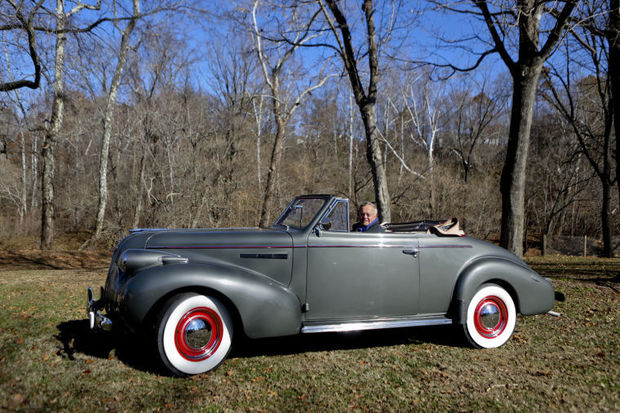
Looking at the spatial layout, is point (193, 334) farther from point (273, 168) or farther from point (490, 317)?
point (273, 168)

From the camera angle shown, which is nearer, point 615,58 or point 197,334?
point 197,334

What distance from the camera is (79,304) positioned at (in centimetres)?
700

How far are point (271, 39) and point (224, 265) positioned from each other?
337 inches

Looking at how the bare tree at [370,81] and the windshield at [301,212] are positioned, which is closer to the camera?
the windshield at [301,212]

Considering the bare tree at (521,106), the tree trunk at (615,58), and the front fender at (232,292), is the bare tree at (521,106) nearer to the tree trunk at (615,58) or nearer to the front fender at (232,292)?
the tree trunk at (615,58)

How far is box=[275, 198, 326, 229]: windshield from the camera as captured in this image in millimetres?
5102

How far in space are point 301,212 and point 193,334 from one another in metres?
1.90

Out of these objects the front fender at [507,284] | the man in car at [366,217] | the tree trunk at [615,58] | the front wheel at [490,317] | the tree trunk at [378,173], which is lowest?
the front wheel at [490,317]

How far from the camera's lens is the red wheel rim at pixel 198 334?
411cm

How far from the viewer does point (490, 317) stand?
5141mm

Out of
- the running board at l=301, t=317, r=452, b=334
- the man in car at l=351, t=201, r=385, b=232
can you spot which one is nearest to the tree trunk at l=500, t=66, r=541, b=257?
the man in car at l=351, t=201, r=385, b=232

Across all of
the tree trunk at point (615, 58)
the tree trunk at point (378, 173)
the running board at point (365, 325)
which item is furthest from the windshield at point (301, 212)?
the tree trunk at point (615, 58)

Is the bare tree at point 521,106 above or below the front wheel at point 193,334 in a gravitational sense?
above

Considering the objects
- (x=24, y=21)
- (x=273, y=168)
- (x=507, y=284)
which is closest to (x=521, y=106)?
(x=507, y=284)
